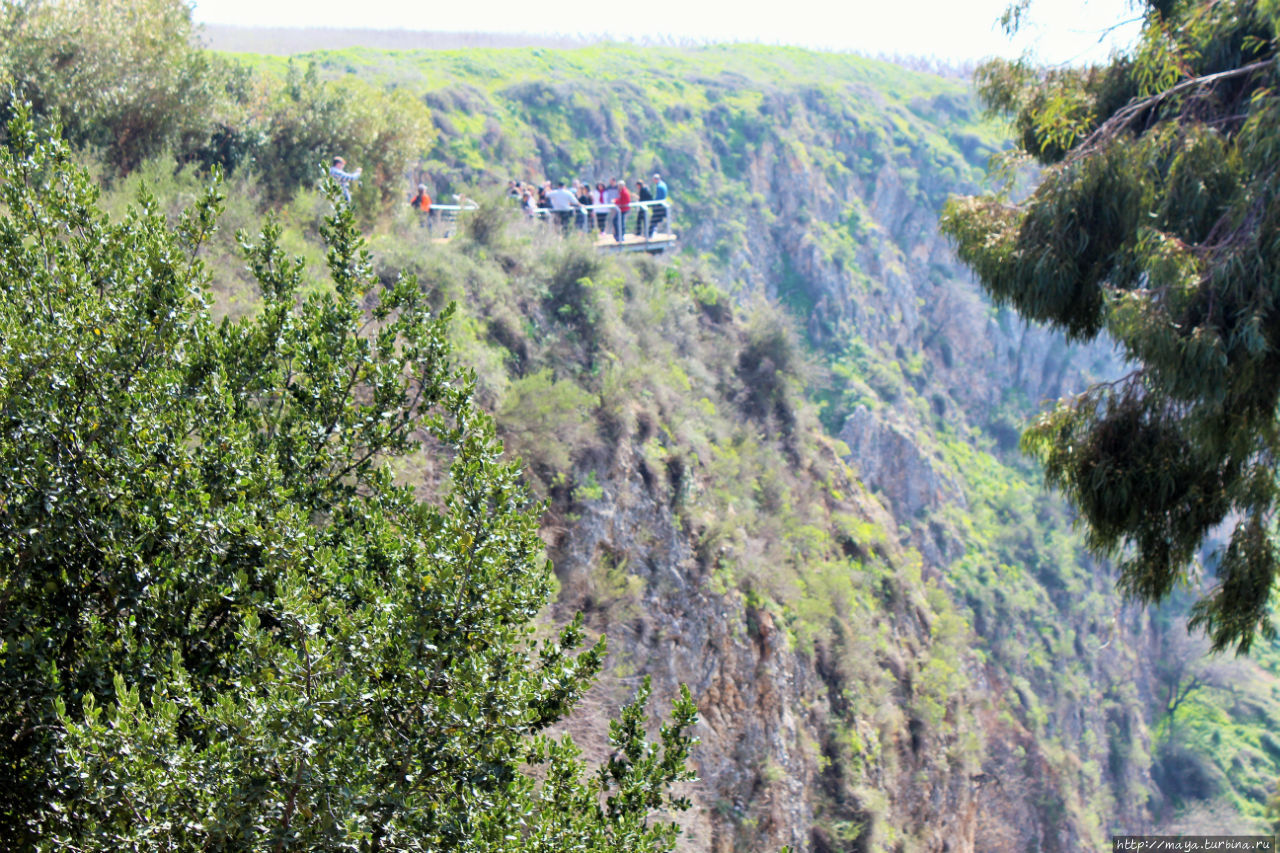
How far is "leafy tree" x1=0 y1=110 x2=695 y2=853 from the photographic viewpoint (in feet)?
12.1

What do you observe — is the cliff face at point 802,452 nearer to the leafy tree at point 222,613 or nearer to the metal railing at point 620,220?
the metal railing at point 620,220

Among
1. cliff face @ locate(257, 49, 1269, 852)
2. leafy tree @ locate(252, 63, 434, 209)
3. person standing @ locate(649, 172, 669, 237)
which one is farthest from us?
person standing @ locate(649, 172, 669, 237)

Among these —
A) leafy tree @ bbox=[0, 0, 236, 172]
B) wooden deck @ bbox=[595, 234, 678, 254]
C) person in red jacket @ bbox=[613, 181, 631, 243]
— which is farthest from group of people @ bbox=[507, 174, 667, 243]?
leafy tree @ bbox=[0, 0, 236, 172]

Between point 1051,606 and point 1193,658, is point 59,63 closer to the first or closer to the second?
point 1051,606

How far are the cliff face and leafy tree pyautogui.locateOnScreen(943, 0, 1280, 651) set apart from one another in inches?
250

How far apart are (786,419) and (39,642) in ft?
58.6

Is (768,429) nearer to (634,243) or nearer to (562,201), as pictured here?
(634,243)

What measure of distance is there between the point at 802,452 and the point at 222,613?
16.8m

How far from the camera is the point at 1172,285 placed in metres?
5.62

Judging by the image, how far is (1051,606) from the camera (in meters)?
33.5

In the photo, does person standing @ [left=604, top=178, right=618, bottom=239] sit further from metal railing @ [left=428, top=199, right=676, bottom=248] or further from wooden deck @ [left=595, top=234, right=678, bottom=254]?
wooden deck @ [left=595, top=234, right=678, bottom=254]

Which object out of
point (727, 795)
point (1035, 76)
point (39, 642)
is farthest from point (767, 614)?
point (39, 642)

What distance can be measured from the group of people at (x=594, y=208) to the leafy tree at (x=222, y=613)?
13519 mm

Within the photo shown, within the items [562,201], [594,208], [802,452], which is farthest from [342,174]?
[802,452]
